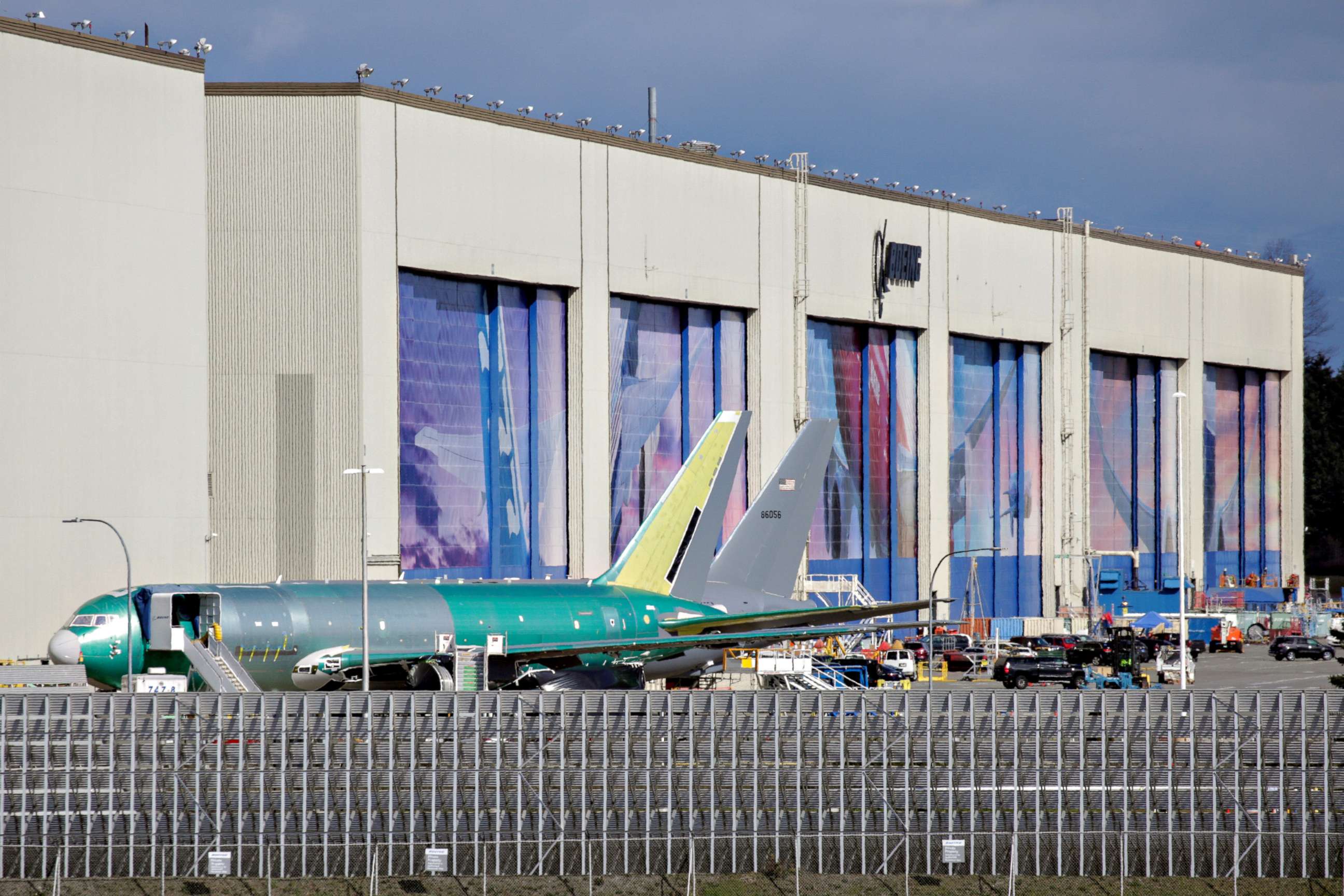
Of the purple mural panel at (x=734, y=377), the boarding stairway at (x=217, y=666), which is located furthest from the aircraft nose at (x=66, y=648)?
the purple mural panel at (x=734, y=377)

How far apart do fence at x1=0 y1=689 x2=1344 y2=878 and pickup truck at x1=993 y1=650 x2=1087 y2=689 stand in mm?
48397

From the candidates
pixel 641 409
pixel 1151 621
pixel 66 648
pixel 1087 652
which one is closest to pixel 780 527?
pixel 66 648

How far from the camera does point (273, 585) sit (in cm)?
5509

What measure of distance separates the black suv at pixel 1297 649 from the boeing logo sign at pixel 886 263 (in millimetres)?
35280

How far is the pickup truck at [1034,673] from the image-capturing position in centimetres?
8600

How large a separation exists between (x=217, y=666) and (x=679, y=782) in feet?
59.2

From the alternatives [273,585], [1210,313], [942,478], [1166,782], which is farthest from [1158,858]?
[1210,313]

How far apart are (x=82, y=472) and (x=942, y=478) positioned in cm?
6273

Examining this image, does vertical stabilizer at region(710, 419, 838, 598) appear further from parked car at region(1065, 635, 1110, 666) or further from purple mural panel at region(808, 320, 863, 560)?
purple mural panel at region(808, 320, 863, 560)

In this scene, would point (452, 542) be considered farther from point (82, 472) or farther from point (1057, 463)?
point (1057, 463)

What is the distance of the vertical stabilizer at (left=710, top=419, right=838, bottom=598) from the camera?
68.9 m

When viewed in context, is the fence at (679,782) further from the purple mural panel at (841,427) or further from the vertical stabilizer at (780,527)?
the purple mural panel at (841,427)

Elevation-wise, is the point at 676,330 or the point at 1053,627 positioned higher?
the point at 676,330

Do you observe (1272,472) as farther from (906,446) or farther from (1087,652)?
(1087,652)
